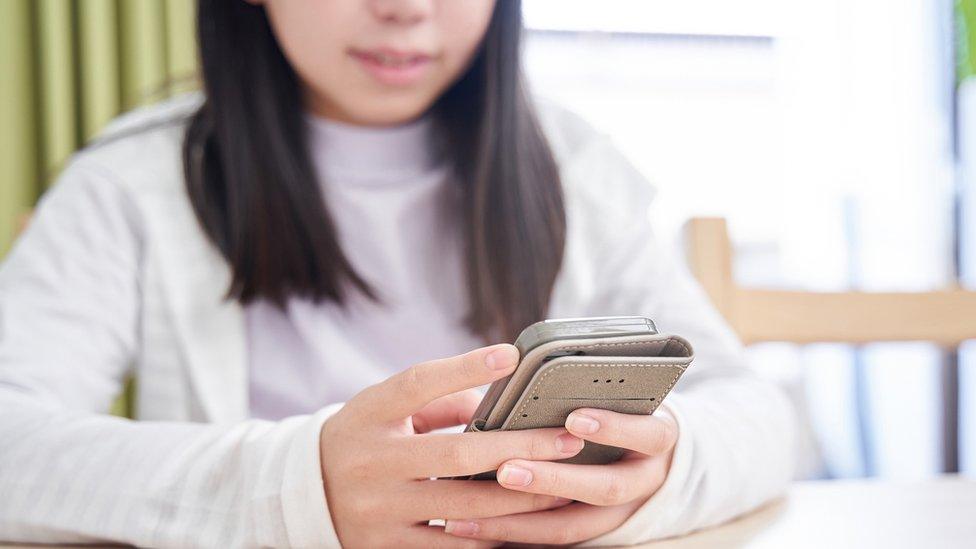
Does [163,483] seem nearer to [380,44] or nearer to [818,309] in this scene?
[380,44]

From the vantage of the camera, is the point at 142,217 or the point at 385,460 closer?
the point at 385,460

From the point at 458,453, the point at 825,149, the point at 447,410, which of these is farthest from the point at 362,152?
the point at 825,149

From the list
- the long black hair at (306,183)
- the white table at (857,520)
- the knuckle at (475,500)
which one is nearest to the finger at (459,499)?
the knuckle at (475,500)

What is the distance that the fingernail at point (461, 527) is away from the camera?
1.47 feet

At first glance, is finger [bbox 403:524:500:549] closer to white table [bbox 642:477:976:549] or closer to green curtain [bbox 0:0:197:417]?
→ white table [bbox 642:477:976:549]

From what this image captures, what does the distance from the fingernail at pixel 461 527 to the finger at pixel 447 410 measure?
0.08 meters

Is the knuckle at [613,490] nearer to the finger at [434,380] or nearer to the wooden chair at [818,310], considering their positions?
the finger at [434,380]

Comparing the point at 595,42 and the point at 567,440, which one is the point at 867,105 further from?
the point at 567,440

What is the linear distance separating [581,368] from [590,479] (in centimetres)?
10

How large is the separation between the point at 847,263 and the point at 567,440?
258cm

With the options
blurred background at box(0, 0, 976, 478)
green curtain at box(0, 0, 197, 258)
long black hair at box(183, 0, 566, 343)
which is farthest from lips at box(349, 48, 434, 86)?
blurred background at box(0, 0, 976, 478)

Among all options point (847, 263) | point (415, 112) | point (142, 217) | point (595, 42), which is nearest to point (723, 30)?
point (595, 42)

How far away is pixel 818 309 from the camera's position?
88 cm

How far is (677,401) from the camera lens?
22.9 inches
